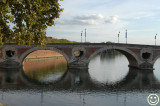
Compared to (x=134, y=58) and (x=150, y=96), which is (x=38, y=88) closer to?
(x=150, y=96)

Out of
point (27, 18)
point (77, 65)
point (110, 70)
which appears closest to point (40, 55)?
point (77, 65)

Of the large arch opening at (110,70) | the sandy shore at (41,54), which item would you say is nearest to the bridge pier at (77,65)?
the large arch opening at (110,70)

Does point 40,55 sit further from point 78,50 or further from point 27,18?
point 27,18

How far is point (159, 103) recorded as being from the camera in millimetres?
22359

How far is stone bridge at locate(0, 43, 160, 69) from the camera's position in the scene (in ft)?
154

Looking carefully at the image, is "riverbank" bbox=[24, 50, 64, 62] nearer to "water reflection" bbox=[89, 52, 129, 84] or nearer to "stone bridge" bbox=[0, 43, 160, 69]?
"stone bridge" bbox=[0, 43, 160, 69]

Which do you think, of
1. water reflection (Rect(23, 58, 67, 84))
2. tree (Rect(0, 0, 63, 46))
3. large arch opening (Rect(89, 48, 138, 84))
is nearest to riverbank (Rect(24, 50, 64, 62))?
water reflection (Rect(23, 58, 67, 84))

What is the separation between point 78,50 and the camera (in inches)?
1889

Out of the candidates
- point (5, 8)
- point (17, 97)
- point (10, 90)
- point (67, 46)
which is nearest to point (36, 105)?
point (17, 97)

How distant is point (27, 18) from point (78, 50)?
104 feet

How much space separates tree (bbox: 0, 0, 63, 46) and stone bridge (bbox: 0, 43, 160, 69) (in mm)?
28217

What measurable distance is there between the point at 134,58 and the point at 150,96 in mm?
24875

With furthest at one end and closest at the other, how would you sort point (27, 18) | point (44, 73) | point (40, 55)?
point (40, 55) → point (44, 73) → point (27, 18)

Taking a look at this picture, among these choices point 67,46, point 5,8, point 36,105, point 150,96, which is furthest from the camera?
point 67,46
